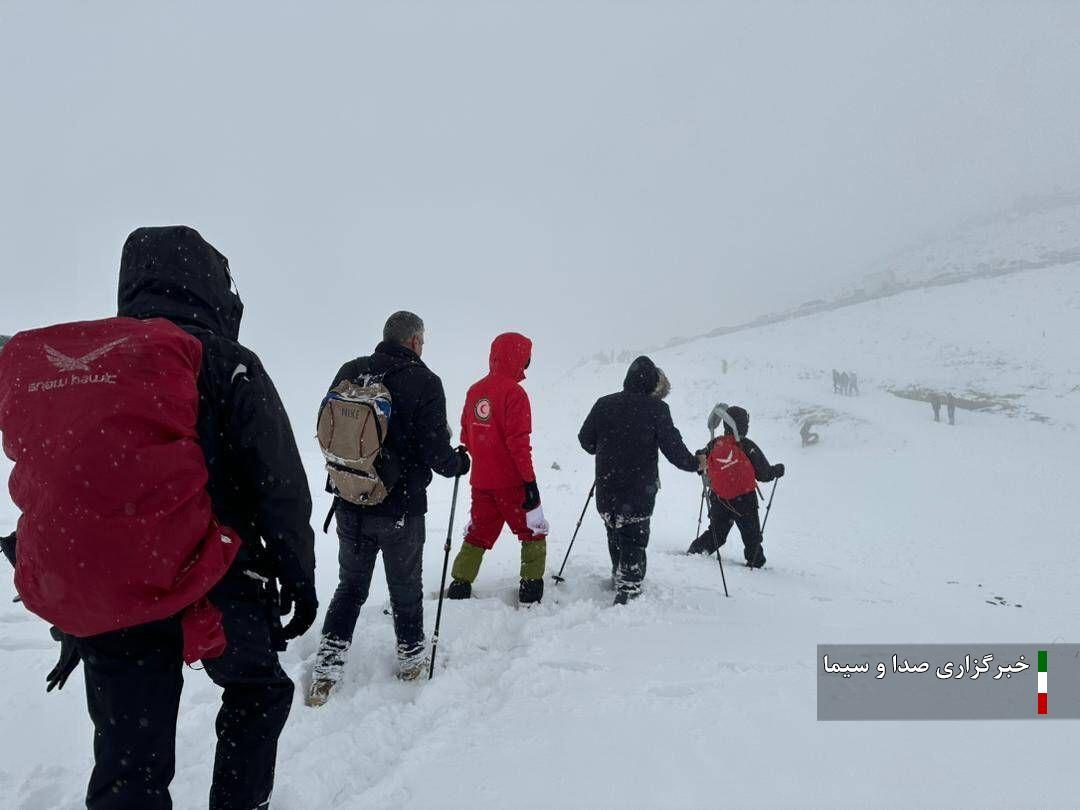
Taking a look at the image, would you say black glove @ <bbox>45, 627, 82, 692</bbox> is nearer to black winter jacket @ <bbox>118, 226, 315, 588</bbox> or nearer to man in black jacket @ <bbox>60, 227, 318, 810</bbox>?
man in black jacket @ <bbox>60, 227, 318, 810</bbox>

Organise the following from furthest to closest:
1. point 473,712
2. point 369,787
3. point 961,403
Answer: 1. point 961,403
2. point 473,712
3. point 369,787

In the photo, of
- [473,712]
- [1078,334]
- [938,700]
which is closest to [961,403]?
[1078,334]

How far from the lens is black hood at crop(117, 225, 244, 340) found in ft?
7.13

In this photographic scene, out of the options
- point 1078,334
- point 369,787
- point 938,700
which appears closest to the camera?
point 369,787

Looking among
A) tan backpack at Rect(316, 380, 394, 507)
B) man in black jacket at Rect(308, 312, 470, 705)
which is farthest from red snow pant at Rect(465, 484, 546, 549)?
tan backpack at Rect(316, 380, 394, 507)

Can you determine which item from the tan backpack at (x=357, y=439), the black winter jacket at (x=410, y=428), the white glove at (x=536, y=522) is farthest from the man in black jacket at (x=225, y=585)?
the white glove at (x=536, y=522)

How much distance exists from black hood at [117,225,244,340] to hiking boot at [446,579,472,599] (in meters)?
3.69

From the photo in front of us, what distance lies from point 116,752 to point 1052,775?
146 inches

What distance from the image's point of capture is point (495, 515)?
17.8 ft

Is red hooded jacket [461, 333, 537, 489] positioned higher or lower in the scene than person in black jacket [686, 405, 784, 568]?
higher

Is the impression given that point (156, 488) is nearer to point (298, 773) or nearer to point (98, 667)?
point (98, 667)

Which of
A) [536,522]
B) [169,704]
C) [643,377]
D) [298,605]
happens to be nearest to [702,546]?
[643,377]

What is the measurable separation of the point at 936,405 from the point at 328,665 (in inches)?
973

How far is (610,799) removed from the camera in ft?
7.81
